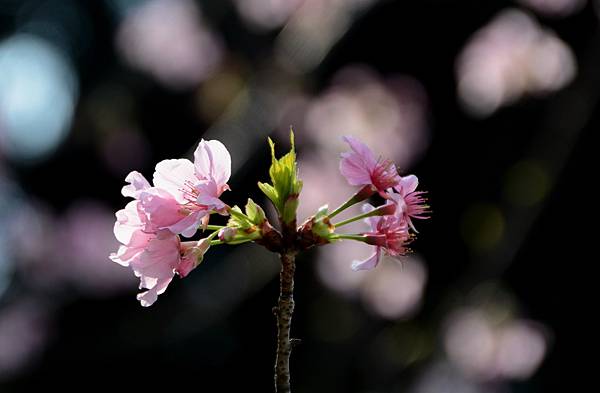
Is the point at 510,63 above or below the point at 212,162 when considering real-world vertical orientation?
above

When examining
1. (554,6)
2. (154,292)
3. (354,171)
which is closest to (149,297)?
(154,292)

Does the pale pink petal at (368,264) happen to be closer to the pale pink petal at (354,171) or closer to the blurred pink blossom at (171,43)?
the pale pink petal at (354,171)

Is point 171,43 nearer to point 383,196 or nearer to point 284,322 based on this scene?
point 383,196

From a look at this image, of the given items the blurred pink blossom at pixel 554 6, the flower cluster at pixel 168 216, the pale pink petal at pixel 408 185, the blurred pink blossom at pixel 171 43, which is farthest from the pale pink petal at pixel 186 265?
the blurred pink blossom at pixel 554 6

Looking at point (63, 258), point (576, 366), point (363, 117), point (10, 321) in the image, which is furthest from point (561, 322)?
point (10, 321)

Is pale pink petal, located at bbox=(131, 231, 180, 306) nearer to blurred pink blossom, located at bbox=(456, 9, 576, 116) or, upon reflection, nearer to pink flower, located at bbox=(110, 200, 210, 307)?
pink flower, located at bbox=(110, 200, 210, 307)

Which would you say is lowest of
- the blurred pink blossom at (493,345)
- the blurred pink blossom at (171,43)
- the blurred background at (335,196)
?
the blurred pink blossom at (493,345)

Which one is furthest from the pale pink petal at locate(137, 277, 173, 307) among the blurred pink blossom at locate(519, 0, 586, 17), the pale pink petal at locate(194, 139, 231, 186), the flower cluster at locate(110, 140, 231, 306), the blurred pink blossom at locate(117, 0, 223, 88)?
the blurred pink blossom at locate(519, 0, 586, 17)
